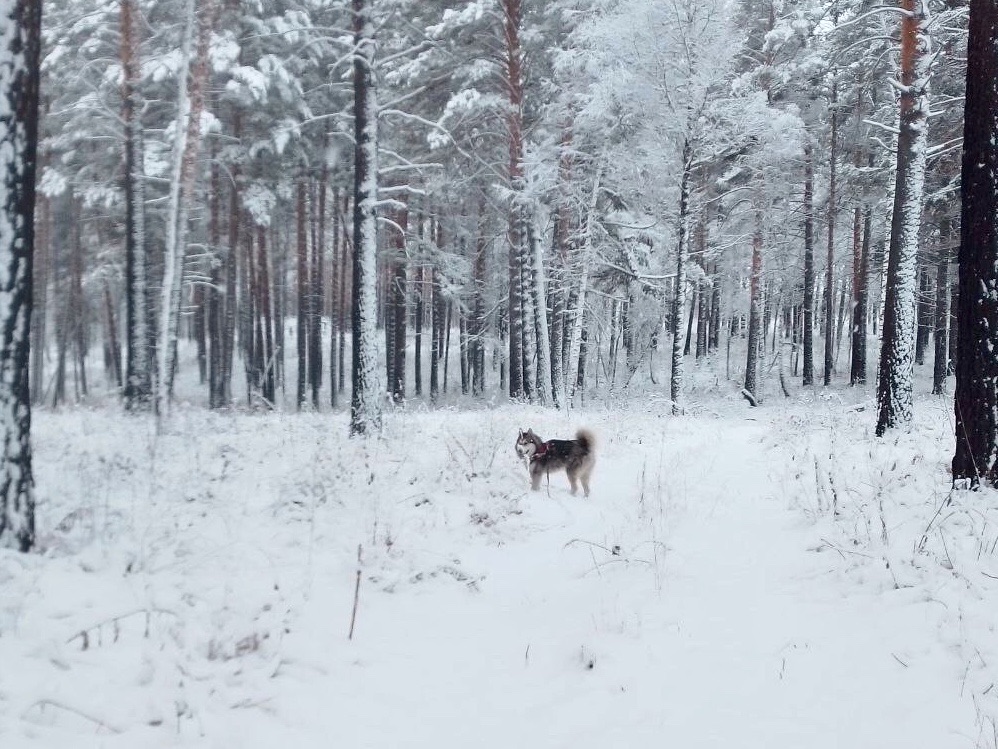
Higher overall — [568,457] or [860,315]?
[860,315]

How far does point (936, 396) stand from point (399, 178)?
18.3 metres

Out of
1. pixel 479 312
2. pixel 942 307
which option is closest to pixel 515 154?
pixel 479 312

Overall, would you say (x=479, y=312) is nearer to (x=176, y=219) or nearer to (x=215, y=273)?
(x=215, y=273)

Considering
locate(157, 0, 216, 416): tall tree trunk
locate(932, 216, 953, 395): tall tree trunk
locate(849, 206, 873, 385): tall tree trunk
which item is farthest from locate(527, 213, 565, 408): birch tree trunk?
locate(849, 206, 873, 385): tall tree trunk

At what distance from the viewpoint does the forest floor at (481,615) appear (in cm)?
296

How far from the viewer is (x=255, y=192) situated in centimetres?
1964

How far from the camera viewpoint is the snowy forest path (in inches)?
119

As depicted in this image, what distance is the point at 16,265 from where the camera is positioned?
13.0 ft

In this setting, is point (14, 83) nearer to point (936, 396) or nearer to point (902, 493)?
point (902, 493)

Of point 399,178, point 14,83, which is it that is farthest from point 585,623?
point 399,178

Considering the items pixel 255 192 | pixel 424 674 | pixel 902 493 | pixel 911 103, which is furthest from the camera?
pixel 255 192

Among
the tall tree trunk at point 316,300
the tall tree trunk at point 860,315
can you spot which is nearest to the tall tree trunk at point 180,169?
the tall tree trunk at point 316,300

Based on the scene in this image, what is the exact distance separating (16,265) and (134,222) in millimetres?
10341

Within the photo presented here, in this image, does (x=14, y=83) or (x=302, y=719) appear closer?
(x=302, y=719)
